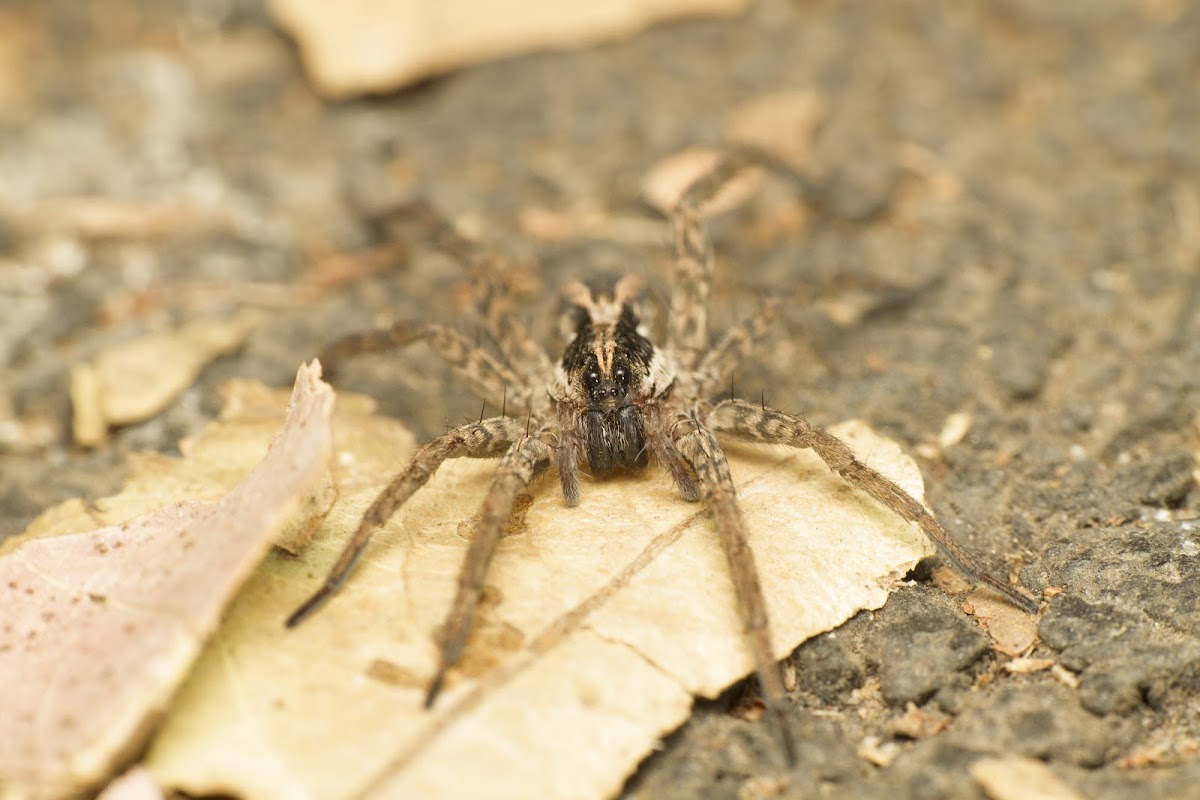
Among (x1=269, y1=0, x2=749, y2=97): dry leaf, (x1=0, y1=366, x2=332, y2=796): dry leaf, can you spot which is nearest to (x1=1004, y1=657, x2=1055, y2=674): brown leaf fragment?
(x1=0, y1=366, x2=332, y2=796): dry leaf

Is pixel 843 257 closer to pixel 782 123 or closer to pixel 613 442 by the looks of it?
pixel 782 123

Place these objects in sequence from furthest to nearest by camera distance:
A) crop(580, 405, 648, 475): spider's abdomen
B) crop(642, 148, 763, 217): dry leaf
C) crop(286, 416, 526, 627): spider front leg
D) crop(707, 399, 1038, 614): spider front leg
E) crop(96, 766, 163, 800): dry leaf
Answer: crop(642, 148, 763, 217): dry leaf, crop(580, 405, 648, 475): spider's abdomen, crop(707, 399, 1038, 614): spider front leg, crop(286, 416, 526, 627): spider front leg, crop(96, 766, 163, 800): dry leaf

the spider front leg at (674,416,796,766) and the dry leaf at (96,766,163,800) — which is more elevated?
the spider front leg at (674,416,796,766)

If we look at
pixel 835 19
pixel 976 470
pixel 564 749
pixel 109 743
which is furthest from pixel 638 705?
pixel 835 19

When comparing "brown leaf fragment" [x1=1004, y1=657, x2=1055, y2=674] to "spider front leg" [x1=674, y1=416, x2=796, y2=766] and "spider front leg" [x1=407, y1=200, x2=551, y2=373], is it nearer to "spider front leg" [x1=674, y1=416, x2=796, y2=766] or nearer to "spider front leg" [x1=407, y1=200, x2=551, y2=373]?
"spider front leg" [x1=674, y1=416, x2=796, y2=766]

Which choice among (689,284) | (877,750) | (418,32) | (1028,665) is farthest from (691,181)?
(877,750)

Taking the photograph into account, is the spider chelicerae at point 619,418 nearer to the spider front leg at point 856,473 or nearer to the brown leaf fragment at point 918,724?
the spider front leg at point 856,473
